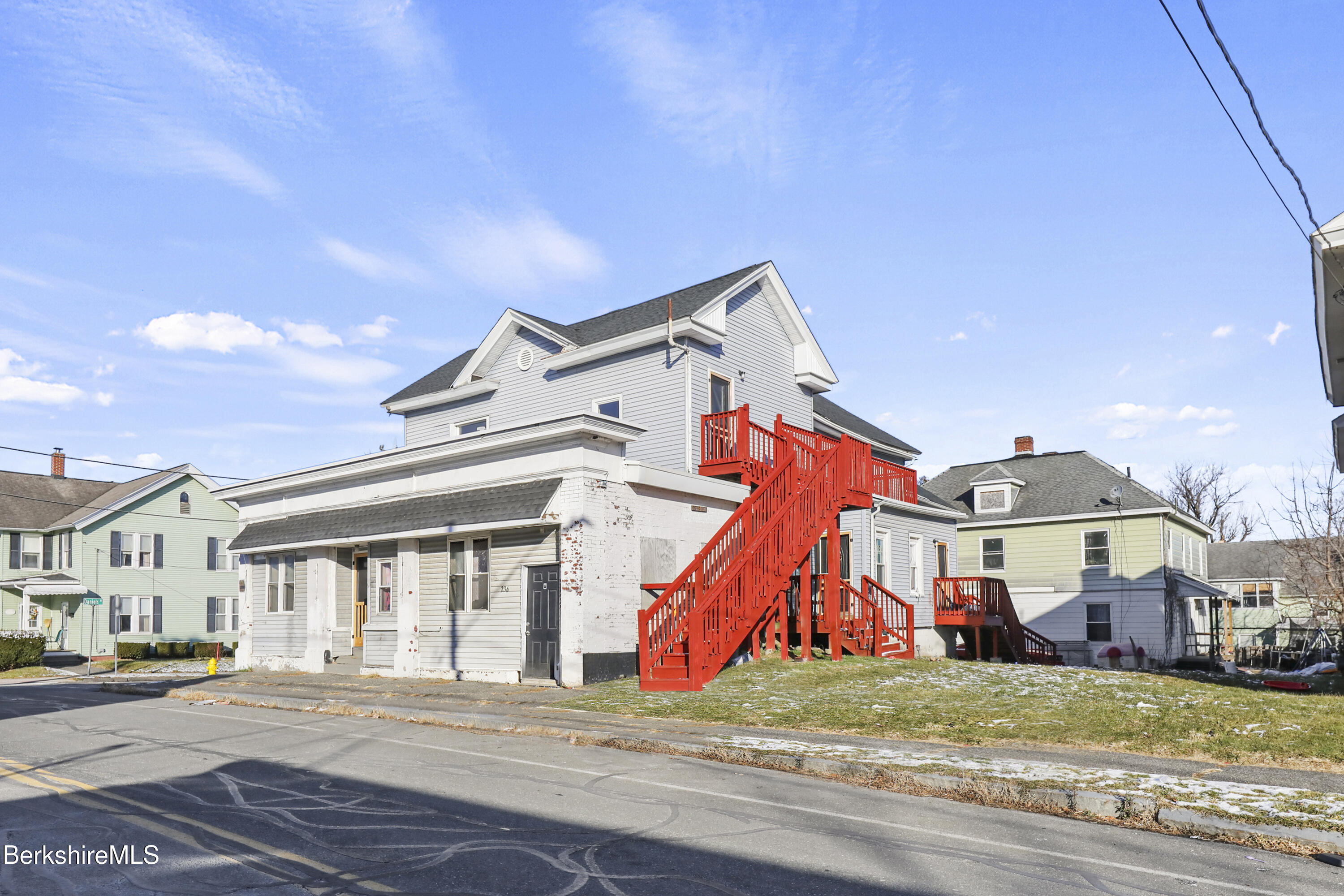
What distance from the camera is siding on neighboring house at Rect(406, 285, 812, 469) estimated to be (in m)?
24.3

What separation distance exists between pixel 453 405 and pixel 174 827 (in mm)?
23330

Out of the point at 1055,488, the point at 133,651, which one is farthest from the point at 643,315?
the point at 133,651

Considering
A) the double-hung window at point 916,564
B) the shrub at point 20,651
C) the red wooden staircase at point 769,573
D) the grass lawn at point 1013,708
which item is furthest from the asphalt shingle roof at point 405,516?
the double-hung window at point 916,564

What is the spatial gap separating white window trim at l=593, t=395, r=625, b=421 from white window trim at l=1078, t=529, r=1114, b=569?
21.8 meters

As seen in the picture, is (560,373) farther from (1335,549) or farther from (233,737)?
(1335,549)

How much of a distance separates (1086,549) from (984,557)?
417 centimetres

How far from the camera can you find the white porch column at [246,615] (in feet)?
90.4

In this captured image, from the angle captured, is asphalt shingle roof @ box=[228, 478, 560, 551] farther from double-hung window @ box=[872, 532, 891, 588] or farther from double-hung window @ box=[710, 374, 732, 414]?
double-hung window @ box=[872, 532, 891, 588]

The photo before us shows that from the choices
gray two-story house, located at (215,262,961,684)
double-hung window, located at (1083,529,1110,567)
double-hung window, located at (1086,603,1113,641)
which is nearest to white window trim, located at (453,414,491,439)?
gray two-story house, located at (215,262,961,684)

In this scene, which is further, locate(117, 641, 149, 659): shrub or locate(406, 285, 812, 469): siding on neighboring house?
locate(117, 641, 149, 659): shrub

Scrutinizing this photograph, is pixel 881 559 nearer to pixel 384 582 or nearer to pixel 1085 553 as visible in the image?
pixel 1085 553

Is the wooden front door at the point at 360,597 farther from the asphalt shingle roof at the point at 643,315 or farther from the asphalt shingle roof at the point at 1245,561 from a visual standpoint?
the asphalt shingle roof at the point at 1245,561

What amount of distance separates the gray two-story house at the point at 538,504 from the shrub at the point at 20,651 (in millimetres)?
11677

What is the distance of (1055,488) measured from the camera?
132ft
